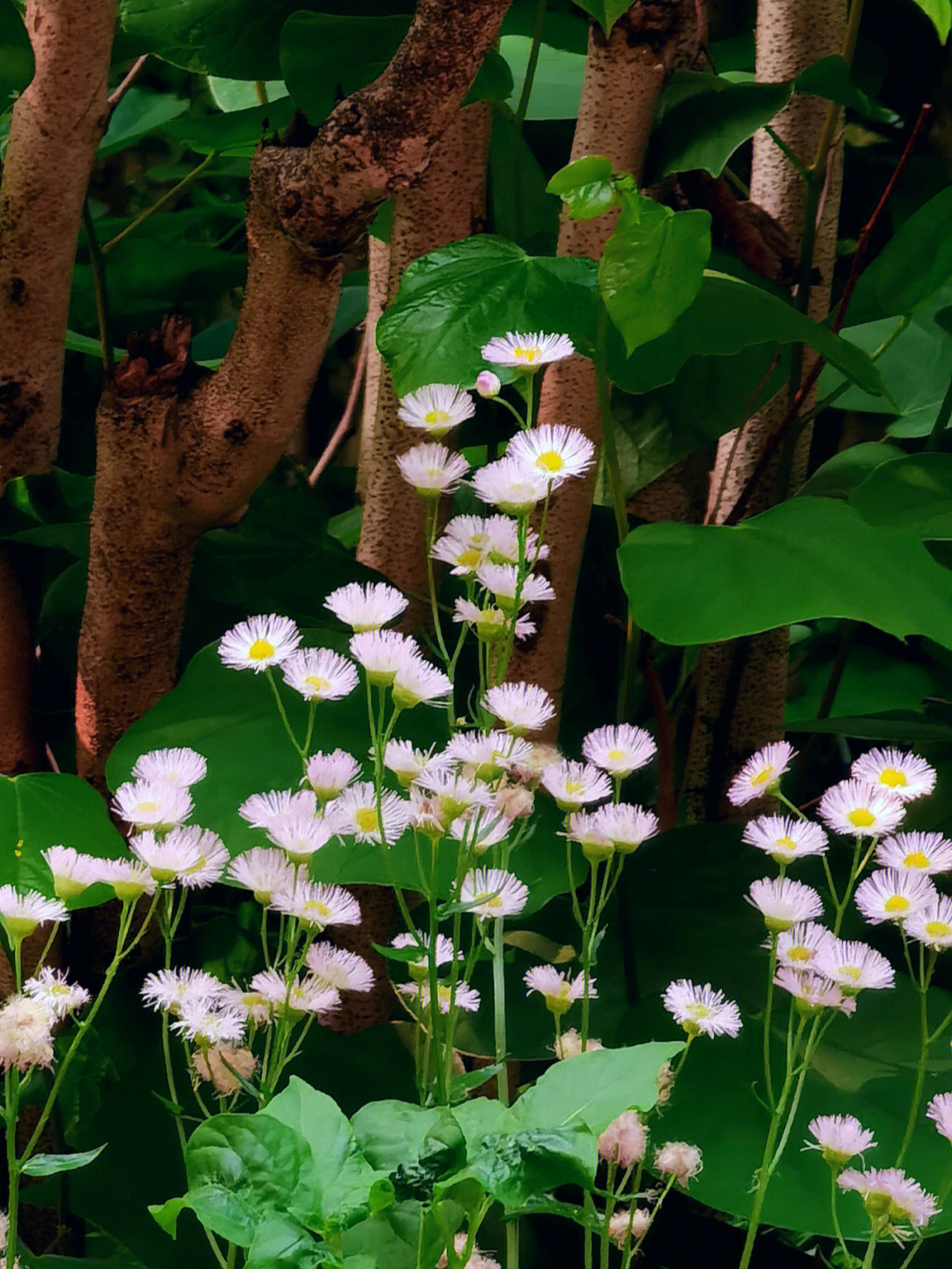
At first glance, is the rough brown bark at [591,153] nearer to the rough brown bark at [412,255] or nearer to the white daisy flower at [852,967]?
the rough brown bark at [412,255]

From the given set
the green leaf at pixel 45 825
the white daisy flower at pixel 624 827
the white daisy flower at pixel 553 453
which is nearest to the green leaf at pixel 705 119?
the white daisy flower at pixel 553 453

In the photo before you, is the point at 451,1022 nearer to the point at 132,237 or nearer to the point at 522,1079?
the point at 522,1079

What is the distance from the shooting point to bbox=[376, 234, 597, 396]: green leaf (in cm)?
50

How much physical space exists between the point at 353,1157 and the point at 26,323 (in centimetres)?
57

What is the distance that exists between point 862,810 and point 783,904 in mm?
49

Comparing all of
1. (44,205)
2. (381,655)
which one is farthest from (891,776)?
(44,205)

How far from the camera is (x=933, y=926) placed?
414 millimetres

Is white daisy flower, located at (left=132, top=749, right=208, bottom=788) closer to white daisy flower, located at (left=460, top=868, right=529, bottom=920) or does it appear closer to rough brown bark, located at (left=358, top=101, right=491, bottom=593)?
white daisy flower, located at (left=460, top=868, right=529, bottom=920)

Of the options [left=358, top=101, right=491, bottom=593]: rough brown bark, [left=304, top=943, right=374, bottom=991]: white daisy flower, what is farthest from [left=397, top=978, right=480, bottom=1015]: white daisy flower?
[left=358, top=101, right=491, bottom=593]: rough brown bark

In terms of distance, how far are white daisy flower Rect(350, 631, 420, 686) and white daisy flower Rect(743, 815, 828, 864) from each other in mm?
144

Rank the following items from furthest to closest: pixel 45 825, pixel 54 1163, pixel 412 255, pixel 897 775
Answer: pixel 412 255 → pixel 45 825 → pixel 897 775 → pixel 54 1163

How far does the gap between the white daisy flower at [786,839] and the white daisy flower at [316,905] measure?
0.48 feet

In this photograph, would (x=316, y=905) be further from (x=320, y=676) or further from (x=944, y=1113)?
(x=944, y=1113)

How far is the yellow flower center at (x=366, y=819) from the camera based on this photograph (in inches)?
16.5
